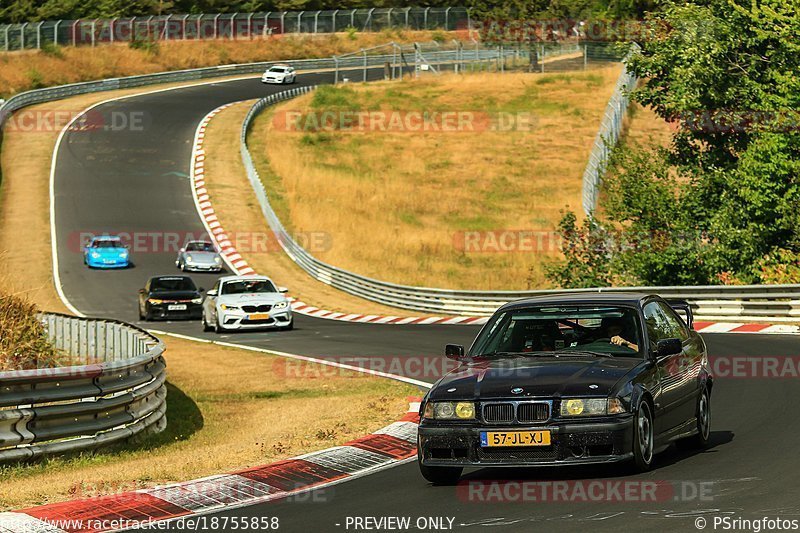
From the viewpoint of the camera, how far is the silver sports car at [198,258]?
42844mm

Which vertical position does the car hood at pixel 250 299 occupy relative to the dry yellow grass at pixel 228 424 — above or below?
below

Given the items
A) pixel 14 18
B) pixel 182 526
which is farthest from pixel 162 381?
pixel 14 18

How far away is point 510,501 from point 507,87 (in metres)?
67.6

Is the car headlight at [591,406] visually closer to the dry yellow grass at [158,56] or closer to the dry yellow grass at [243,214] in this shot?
the dry yellow grass at [243,214]

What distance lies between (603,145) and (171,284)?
21.7 metres

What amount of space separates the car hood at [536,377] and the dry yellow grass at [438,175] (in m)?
30.0

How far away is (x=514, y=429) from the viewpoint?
9.35m

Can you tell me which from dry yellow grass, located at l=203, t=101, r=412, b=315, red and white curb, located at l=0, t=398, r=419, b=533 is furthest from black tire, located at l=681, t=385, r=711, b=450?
dry yellow grass, located at l=203, t=101, r=412, b=315

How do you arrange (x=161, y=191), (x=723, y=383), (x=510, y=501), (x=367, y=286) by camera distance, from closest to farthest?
(x=510, y=501) < (x=723, y=383) < (x=367, y=286) < (x=161, y=191)

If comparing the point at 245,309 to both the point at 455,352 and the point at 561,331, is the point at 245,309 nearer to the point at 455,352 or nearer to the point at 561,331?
the point at 455,352

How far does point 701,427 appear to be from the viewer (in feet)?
36.6

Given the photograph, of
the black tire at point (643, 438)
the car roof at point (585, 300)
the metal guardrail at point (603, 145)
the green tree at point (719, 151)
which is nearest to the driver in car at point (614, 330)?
the car roof at point (585, 300)

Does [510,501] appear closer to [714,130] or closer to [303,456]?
[303,456]

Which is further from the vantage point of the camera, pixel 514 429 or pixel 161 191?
pixel 161 191
